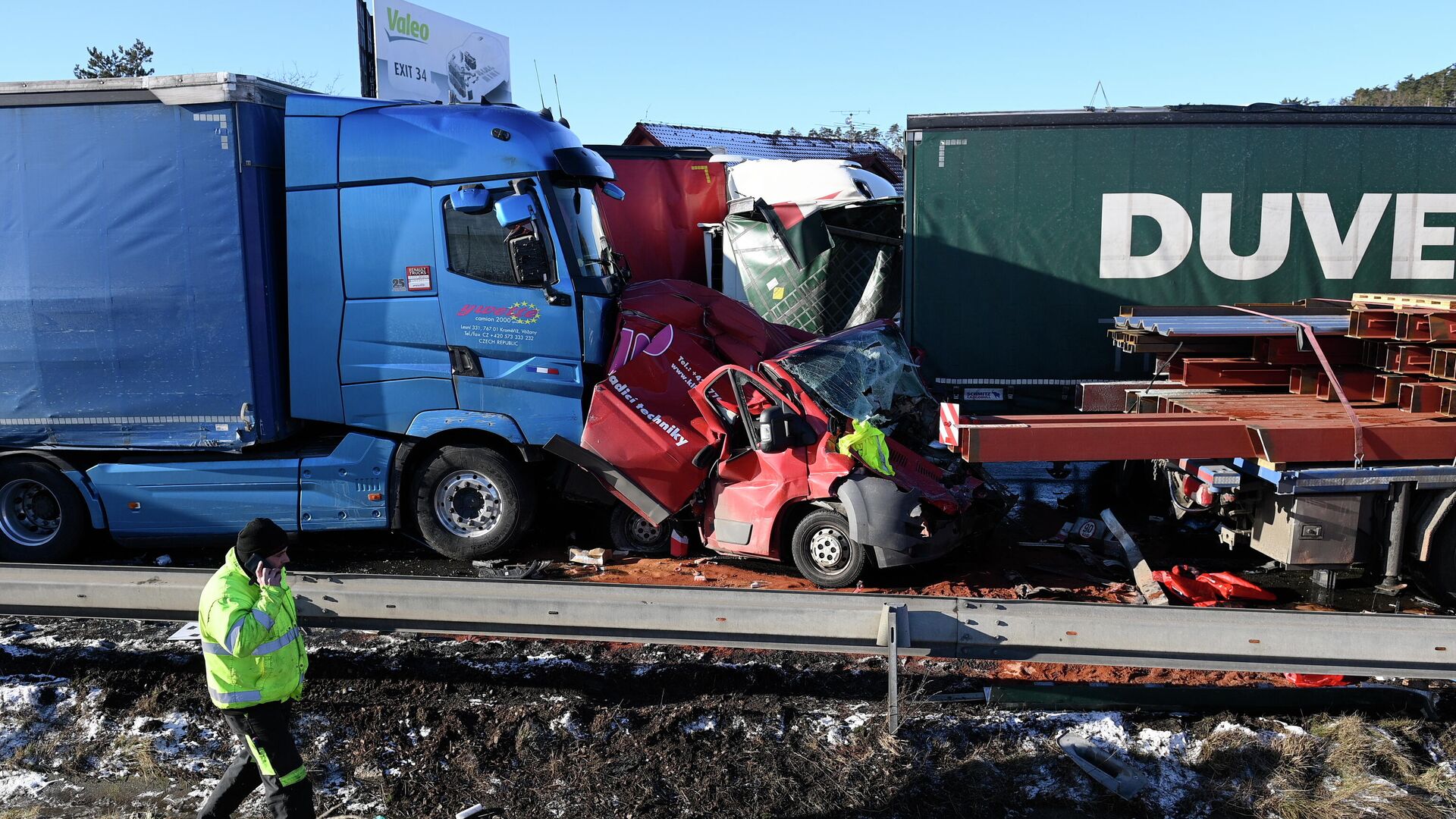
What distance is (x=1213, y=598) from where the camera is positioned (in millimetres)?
6770

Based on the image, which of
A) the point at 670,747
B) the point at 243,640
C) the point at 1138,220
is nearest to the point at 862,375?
A: the point at 670,747

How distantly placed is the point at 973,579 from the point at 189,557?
6.27 metres

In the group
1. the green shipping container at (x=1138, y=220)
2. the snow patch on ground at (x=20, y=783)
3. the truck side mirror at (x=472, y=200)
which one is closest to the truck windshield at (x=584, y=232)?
the truck side mirror at (x=472, y=200)

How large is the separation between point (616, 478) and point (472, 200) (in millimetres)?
2232

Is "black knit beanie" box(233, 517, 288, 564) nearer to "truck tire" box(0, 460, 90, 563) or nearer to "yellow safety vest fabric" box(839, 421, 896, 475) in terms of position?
"yellow safety vest fabric" box(839, 421, 896, 475)

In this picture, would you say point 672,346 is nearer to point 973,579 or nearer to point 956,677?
point 973,579

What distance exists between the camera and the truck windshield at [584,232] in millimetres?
7496

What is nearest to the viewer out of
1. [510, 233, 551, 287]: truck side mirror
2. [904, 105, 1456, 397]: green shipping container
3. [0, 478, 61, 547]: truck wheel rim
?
[510, 233, 551, 287]: truck side mirror

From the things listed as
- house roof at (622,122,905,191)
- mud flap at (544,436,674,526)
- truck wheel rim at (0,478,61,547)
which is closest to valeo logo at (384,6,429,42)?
house roof at (622,122,905,191)

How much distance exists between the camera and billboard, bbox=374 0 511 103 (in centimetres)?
1552

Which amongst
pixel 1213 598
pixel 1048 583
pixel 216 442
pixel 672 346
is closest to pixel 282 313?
pixel 216 442

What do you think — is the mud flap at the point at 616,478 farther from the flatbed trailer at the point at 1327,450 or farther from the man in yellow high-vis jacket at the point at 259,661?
the man in yellow high-vis jacket at the point at 259,661

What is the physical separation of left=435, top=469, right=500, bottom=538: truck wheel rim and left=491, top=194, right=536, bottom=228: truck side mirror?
193 cm

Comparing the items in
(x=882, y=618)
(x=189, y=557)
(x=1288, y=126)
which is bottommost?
(x=189, y=557)
